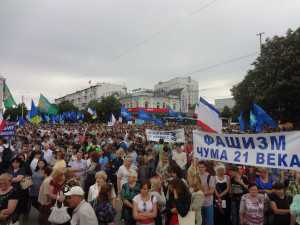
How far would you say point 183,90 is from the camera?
424 feet

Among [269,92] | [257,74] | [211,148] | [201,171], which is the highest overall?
[257,74]

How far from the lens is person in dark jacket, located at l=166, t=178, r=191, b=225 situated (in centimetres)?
529

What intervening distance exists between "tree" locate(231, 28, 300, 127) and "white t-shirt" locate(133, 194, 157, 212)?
70.5 ft

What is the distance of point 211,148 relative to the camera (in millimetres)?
6254

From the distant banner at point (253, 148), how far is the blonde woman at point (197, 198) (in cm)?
62

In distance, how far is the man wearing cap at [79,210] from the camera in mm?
4105

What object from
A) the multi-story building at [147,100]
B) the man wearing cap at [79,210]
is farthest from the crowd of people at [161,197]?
the multi-story building at [147,100]

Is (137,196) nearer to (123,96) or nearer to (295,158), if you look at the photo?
(295,158)

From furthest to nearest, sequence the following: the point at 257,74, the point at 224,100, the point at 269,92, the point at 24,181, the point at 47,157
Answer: the point at 224,100 → the point at 257,74 → the point at 269,92 → the point at 47,157 → the point at 24,181

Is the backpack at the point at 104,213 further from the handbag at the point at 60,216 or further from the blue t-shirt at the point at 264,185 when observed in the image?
the blue t-shirt at the point at 264,185

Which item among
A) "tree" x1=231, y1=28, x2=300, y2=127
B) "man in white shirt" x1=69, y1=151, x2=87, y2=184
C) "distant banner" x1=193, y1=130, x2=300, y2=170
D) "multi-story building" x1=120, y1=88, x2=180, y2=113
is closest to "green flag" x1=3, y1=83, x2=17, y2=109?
"man in white shirt" x1=69, y1=151, x2=87, y2=184

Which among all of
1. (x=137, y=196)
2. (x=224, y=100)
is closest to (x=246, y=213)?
(x=137, y=196)

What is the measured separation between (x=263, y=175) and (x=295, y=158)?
1831 mm

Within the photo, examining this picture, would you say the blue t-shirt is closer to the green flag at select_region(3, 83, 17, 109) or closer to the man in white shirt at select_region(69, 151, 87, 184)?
the man in white shirt at select_region(69, 151, 87, 184)
